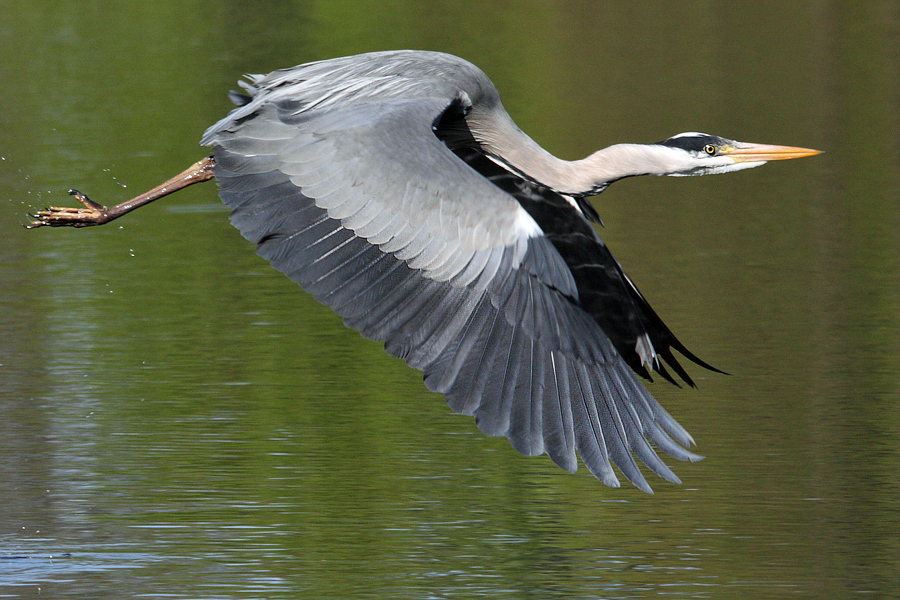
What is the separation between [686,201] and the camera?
12516mm

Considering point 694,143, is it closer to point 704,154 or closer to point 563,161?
point 704,154

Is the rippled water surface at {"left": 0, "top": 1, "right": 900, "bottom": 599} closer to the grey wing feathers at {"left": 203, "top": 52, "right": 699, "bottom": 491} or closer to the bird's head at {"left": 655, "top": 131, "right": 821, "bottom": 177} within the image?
the grey wing feathers at {"left": 203, "top": 52, "right": 699, "bottom": 491}

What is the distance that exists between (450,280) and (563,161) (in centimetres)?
130

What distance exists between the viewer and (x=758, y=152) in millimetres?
7359

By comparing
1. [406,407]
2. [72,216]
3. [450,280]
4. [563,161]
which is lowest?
[406,407]

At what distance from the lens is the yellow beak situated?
7.26 m

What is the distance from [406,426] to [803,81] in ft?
37.1

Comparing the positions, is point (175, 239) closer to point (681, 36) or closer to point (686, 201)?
point (686, 201)

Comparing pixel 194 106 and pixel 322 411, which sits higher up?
pixel 194 106

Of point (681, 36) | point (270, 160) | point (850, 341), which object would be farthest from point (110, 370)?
point (681, 36)

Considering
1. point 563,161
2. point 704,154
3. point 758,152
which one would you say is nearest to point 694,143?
point 704,154

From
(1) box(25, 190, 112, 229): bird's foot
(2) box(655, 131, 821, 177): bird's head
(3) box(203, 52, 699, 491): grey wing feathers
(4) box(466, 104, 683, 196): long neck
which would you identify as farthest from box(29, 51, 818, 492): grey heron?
(1) box(25, 190, 112, 229): bird's foot

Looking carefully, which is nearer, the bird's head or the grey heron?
the grey heron

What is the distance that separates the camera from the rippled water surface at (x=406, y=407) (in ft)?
19.7
